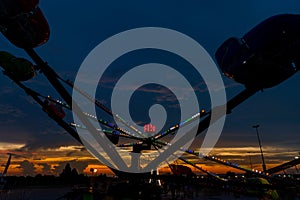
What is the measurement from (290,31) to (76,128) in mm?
4555

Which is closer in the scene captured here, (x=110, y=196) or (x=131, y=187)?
(x=131, y=187)

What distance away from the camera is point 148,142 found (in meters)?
5.98

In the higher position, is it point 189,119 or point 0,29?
point 0,29

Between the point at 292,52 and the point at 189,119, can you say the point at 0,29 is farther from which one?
the point at 292,52

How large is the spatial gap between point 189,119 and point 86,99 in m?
2.44

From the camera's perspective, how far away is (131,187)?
536cm

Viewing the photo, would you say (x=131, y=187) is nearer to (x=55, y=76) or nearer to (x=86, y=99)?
(x=86, y=99)

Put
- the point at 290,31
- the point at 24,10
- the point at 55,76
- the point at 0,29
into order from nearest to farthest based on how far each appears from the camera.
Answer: the point at 290,31, the point at 24,10, the point at 0,29, the point at 55,76

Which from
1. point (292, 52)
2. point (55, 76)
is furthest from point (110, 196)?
point (292, 52)

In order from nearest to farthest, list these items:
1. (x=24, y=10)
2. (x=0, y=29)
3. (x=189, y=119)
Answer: (x=24, y=10) → (x=0, y=29) → (x=189, y=119)

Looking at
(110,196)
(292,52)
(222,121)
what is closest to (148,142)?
(110,196)

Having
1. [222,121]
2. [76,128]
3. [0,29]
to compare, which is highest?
[0,29]

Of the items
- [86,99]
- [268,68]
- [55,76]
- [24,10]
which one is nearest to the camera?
[268,68]

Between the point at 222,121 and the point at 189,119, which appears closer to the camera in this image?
the point at 222,121
